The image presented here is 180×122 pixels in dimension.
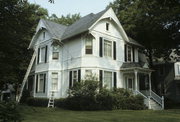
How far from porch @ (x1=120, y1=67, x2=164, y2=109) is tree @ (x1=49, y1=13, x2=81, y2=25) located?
19791 mm

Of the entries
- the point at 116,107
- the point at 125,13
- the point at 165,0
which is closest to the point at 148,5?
the point at 125,13

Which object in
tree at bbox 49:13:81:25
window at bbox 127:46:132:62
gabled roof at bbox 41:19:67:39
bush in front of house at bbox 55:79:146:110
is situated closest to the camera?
bush in front of house at bbox 55:79:146:110

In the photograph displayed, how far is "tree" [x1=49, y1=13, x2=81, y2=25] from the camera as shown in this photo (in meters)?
39.9

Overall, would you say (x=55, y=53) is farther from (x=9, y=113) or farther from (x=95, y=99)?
(x=9, y=113)

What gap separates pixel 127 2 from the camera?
91.7 feet

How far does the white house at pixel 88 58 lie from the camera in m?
20.4

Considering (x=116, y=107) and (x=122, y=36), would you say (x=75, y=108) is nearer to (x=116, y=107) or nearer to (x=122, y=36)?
(x=116, y=107)

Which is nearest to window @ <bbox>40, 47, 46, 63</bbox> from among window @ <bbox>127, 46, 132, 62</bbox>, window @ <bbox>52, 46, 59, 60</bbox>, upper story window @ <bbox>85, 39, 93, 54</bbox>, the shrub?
window @ <bbox>52, 46, 59, 60</bbox>

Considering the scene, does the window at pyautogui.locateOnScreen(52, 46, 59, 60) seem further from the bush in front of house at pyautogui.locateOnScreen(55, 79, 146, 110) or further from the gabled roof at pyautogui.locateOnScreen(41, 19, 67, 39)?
the bush in front of house at pyautogui.locateOnScreen(55, 79, 146, 110)

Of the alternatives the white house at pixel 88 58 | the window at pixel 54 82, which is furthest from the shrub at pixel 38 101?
the window at pixel 54 82

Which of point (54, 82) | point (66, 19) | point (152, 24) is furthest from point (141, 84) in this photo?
point (66, 19)

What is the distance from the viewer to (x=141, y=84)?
2483 cm

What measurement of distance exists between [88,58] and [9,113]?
15.1 meters

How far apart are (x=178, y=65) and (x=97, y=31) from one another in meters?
21.1
